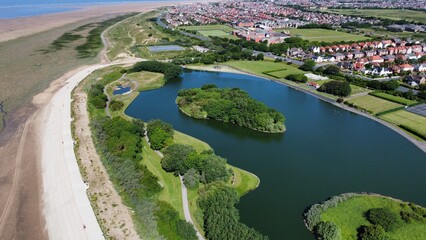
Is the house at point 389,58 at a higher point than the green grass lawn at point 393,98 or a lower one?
lower

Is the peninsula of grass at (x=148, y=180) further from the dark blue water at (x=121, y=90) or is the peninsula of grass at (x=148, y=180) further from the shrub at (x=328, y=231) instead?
the dark blue water at (x=121, y=90)

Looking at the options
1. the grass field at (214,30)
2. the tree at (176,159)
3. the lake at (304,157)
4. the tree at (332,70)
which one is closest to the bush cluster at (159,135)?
the tree at (176,159)

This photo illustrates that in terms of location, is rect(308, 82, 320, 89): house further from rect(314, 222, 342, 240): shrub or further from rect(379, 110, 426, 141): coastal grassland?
rect(314, 222, 342, 240): shrub

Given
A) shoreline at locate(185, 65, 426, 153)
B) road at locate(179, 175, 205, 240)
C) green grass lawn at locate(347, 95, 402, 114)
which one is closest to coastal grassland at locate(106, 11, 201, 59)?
shoreline at locate(185, 65, 426, 153)

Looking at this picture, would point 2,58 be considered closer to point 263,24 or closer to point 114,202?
point 114,202

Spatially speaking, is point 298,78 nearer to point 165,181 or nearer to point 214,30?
point 165,181

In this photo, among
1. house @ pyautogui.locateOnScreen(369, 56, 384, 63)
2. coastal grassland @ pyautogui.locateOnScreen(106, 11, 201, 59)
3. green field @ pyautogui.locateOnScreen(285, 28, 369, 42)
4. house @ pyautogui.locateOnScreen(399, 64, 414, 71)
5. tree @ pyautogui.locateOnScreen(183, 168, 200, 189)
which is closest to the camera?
tree @ pyautogui.locateOnScreen(183, 168, 200, 189)
